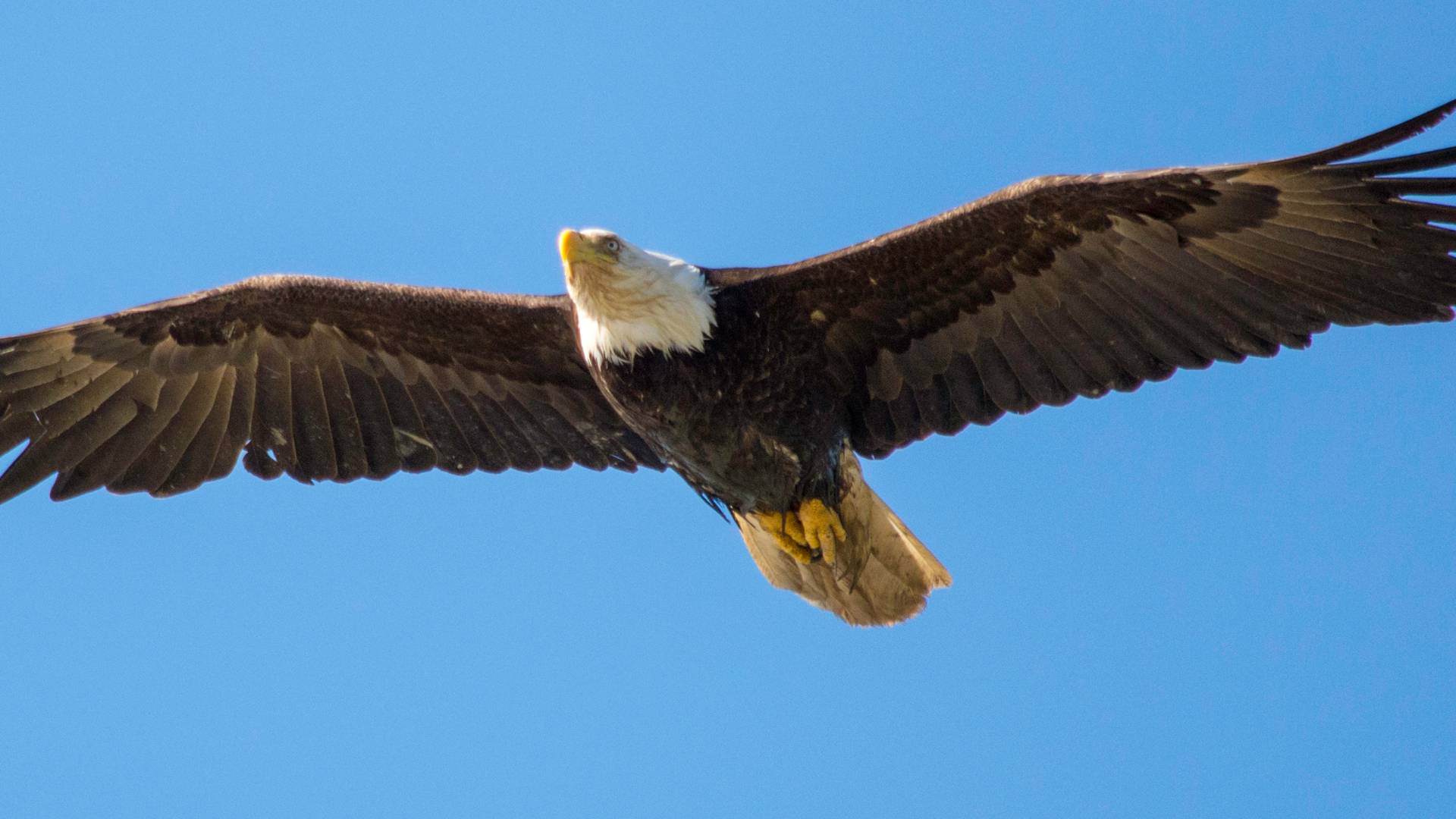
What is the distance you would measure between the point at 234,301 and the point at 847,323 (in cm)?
305

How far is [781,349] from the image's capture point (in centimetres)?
841

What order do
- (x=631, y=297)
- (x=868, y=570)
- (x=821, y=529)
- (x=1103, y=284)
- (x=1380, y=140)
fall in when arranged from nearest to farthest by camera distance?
(x=1380, y=140), (x=631, y=297), (x=1103, y=284), (x=821, y=529), (x=868, y=570)

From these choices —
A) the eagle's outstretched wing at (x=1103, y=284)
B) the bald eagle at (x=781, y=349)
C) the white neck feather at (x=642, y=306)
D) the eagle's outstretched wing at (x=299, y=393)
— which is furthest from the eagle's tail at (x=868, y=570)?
the white neck feather at (x=642, y=306)

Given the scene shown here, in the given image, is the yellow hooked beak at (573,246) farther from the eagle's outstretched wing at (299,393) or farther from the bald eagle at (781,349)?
the eagle's outstretched wing at (299,393)

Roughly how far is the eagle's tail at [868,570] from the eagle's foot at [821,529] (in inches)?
3.5

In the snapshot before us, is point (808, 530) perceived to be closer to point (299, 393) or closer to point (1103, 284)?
point (1103, 284)

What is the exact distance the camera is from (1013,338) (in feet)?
28.0

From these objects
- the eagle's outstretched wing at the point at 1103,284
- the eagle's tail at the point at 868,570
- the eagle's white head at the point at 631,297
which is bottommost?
the eagle's tail at the point at 868,570

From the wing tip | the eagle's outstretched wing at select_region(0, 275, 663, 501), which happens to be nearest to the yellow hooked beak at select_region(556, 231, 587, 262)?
the eagle's outstretched wing at select_region(0, 275, 663, 501)

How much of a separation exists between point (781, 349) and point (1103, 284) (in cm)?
152

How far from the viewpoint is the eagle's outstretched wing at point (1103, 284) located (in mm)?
7766

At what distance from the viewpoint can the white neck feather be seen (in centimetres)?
807

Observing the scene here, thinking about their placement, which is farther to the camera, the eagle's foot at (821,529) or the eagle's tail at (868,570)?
the eagle's tail at (868,570)

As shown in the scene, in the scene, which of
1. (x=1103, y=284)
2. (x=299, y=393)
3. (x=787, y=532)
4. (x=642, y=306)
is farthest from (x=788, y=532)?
(x=299, y=393)
